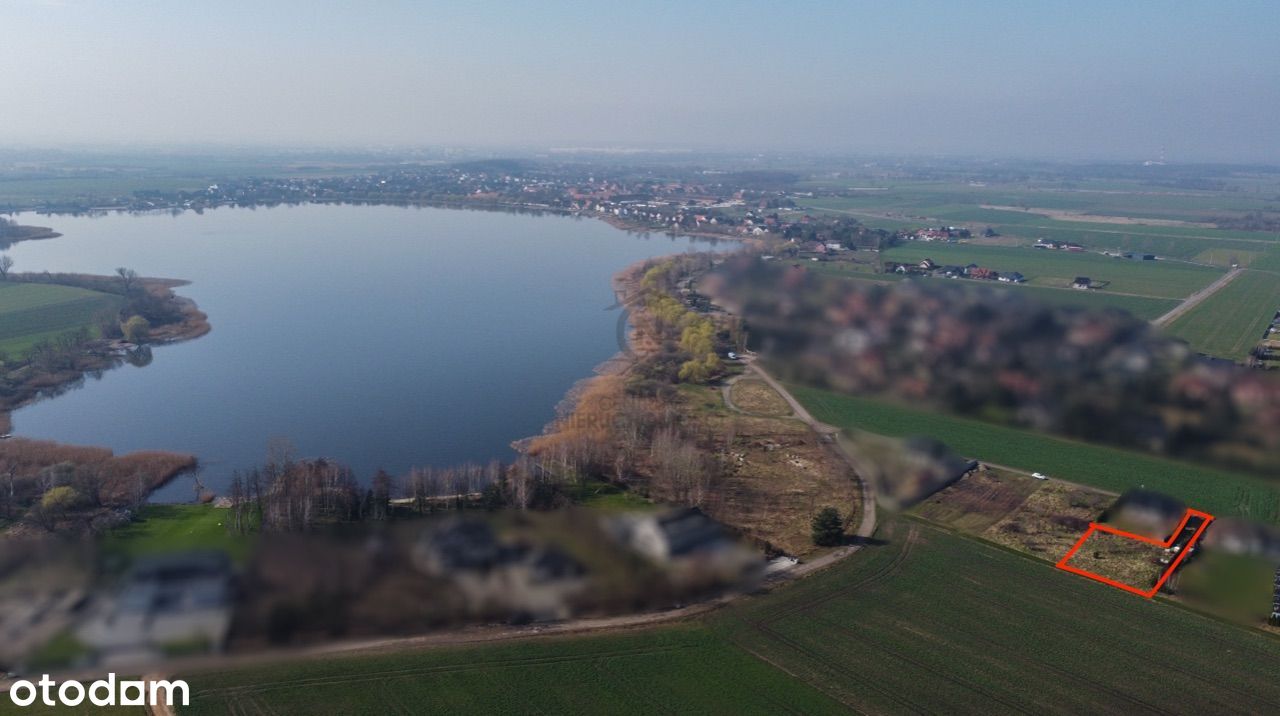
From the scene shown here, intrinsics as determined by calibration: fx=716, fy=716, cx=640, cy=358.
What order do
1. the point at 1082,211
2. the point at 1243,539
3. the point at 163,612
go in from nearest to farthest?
1. the point at 163,612
2. the point at 1243,539
3. the point at 1082,211

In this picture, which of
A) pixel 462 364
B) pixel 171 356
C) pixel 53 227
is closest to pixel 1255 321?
pixel 462 364

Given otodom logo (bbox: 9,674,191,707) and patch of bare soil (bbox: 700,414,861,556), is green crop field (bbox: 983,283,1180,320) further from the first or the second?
otodom logo (bbox: 9,674,191,707)

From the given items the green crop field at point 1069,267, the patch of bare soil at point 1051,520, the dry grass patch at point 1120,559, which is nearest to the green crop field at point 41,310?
the patch of bare soil at point 1051,520

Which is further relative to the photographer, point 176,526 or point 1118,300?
point 1118,300

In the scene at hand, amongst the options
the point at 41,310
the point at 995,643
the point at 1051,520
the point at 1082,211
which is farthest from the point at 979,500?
the point at 1082,211

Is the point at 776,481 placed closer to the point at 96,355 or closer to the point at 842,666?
the point at 842,666

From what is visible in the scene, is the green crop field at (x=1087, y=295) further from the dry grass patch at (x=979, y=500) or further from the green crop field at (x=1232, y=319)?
the dry grass patch at (x=979, y=500)

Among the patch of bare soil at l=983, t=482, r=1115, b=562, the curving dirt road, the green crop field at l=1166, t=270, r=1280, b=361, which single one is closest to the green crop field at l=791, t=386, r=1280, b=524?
the curving dirt road
